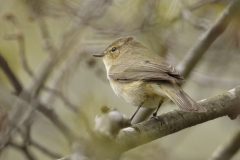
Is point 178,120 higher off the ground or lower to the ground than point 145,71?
lower

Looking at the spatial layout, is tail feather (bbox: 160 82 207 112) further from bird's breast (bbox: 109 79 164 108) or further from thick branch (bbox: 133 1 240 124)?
thick branch (bbox: 133 1 240 124)

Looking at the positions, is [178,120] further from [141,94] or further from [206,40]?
[206,40]

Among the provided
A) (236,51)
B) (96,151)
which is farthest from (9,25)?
(96,151)

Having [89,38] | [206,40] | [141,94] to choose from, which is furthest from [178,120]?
[89,38]

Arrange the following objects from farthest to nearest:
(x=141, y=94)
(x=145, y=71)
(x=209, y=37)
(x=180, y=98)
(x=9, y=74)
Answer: (x=209, y=37)
(x=145, y=71)
(x=141, y=94)
(x=180, y=98)
(x=9, y=74)

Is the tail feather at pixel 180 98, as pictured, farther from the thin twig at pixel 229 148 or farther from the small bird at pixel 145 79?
the thin twig at pixel 229 148

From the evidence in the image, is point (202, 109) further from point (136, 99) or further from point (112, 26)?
point (112, 26)
